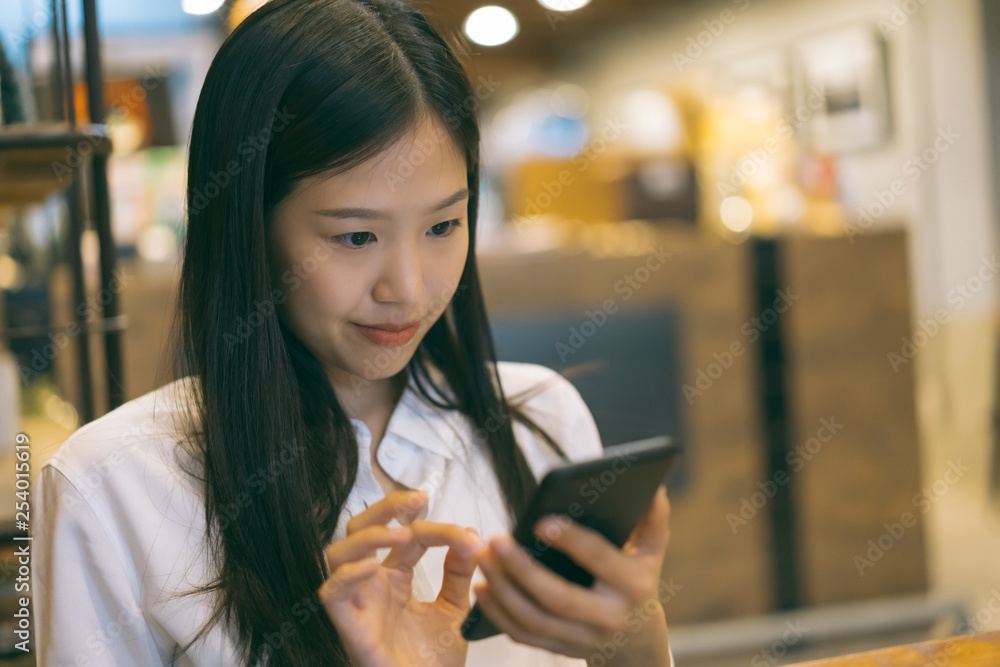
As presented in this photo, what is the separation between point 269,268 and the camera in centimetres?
85

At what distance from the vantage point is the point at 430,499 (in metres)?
0.99

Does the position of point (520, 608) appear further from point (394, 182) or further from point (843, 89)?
point (843, 89)

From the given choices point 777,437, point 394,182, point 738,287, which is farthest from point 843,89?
point 394,182

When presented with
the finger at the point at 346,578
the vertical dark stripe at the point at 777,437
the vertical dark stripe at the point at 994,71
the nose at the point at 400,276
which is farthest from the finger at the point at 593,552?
the vertical dark stripe at the point at 994,71

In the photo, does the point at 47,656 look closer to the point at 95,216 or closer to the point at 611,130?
the point at 95,216

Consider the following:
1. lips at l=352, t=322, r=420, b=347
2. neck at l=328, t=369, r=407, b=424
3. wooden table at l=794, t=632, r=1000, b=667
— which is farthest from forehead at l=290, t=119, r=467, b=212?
wooden table at l=794, t=632, r=1000, b=667

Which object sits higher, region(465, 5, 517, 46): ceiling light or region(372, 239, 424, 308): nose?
region(465, 5, 517, 46): ceiling light

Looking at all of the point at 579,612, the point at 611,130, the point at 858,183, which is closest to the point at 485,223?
the point at 611,130

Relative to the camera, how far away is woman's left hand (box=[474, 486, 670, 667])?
2.13 ft

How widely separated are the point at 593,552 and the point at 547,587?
43 mm

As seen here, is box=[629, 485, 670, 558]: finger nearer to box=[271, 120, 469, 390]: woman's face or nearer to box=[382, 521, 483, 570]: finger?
box=[382, 521, 483, 570]: finger

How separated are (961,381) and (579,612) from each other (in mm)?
4205

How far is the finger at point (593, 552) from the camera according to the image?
25.5 inches

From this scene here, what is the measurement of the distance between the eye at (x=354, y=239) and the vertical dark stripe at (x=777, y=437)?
224cm
